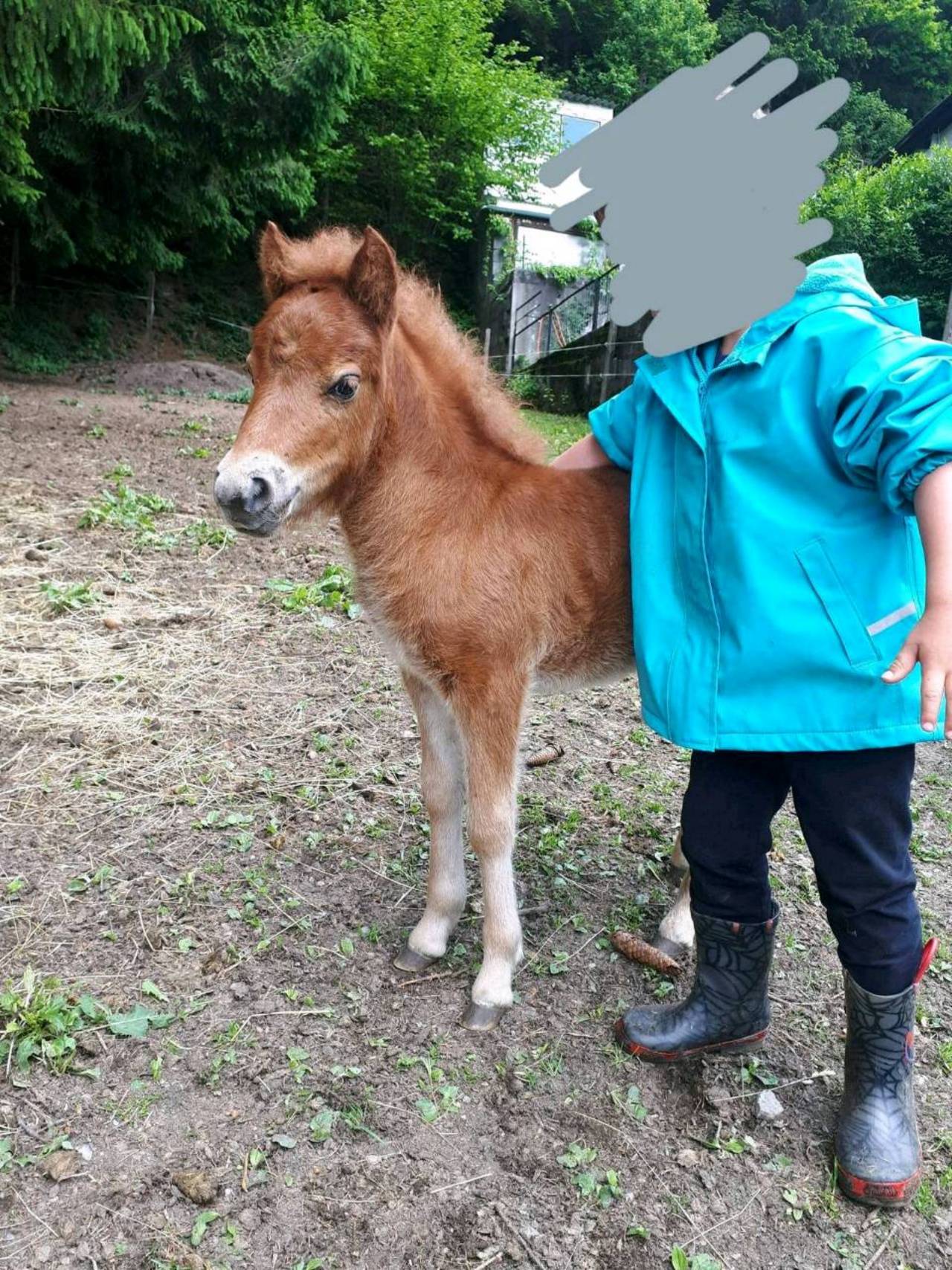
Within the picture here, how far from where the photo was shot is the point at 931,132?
2858 cm

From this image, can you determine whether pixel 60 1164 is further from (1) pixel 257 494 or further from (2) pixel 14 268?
(2) pixel 14 268

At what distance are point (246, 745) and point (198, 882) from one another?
0.89 metres

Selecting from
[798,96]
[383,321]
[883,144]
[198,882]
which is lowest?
[198,882]

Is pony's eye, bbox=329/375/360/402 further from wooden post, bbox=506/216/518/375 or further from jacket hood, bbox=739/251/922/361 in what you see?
wooden post, bbox=506/216/518/375

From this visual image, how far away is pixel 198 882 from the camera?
9.39 feet

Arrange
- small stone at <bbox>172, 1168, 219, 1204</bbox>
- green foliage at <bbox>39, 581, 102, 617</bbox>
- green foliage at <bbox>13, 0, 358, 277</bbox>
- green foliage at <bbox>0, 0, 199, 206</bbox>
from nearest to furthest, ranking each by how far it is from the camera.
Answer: small stone at <bbox>172, 1168, 219, 1204</bbox> → green foliage at <bbox>39, 581, 102, 617</bbox> → green foliage at <bbox>0, 0, 199, 206</bbox> → green foliage at <bbox>13, 0, 358, 277</bbox>

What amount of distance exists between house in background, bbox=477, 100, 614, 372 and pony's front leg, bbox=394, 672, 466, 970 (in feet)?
74.6

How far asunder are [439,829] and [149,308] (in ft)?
67.4

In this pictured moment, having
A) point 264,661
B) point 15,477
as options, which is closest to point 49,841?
point 264,661

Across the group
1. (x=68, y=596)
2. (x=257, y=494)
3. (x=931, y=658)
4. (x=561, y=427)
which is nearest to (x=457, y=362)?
(x=257, y=494)

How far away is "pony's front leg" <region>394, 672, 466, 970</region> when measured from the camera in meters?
2.55

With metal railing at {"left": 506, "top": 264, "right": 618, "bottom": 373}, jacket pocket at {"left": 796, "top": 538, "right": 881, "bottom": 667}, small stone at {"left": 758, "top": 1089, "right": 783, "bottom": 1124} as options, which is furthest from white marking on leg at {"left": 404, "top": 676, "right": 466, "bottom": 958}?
metal railing at {"left": 506, "top": 264, "right": 618, "bottom": 373}

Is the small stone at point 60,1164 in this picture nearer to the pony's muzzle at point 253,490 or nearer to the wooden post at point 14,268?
the pony's muzzle at point 253,490

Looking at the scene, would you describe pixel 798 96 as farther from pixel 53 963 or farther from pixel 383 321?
pixel 53 963
